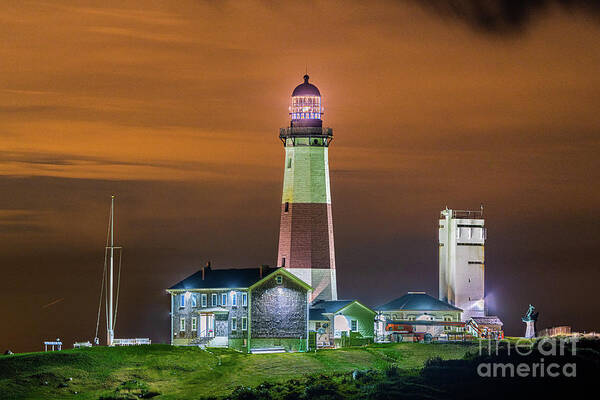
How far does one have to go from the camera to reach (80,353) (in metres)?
76.2

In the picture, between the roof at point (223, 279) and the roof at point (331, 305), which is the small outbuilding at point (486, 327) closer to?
the roof at point (331, 305)

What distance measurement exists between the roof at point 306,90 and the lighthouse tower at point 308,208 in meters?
1.47

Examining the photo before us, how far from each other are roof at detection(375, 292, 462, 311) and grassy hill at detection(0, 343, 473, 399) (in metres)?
13.9

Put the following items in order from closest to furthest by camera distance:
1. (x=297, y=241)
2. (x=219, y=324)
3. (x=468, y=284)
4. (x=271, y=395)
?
(x=271, y=395), (x=219, y=324), (x=297, y=241), (x=468, y=284)

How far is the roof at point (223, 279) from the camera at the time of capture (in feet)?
289

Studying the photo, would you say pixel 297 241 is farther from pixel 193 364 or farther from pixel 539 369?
pixel 539 369

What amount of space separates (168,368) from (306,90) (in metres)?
27.9

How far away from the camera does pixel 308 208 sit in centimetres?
9550

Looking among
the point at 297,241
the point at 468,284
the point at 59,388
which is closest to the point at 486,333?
the point at 468,284

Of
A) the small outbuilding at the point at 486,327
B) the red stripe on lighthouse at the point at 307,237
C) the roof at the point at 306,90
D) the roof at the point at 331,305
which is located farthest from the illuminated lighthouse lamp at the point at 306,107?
the small outbuilding at the point at 486,327

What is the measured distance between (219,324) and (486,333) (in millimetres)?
17900

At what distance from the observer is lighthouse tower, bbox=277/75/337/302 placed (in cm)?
9512

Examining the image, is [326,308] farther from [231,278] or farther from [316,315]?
[231,278]

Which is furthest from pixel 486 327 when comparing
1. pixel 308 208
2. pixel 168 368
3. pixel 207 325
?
pixel 168 368
